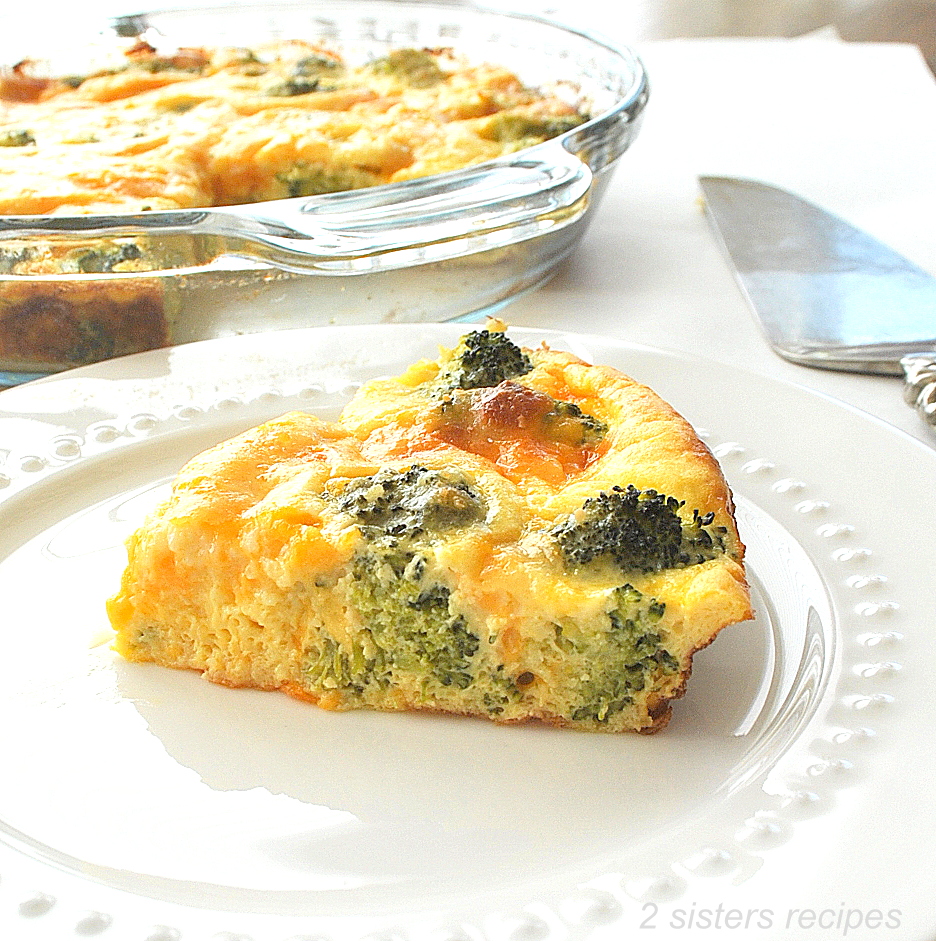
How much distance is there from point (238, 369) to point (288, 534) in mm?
985

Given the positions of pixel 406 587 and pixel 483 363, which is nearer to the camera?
pixel 406 587

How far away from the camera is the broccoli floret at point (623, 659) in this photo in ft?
7.20

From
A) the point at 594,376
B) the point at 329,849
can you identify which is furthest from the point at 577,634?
the point at 594,376

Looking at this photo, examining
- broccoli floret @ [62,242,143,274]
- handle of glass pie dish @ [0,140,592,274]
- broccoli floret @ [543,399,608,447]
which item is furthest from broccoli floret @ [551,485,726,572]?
broccoli floret @ [62,242,143,274]

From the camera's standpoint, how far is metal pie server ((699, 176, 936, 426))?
11.1 ft

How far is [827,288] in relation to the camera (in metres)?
3.69

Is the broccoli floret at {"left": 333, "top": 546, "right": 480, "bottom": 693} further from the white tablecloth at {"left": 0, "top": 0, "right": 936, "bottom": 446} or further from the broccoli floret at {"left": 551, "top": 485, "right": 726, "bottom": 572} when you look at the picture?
the white tablecloth at {"left": 0, "top": 0, "right": 936, "bottom": 446}

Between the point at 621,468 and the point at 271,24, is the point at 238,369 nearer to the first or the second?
the point at 621,468

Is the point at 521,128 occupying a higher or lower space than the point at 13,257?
lower

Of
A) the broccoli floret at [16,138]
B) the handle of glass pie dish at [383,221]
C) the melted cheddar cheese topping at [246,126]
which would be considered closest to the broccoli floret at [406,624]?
the handle of glass pie dish at [383,221]

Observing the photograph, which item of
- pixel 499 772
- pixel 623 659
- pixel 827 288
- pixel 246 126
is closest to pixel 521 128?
pixel 246 126

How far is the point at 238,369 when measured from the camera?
10.7ft

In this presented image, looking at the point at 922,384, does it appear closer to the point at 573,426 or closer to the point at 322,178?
the point at 573,426

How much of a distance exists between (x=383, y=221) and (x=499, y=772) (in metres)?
1.35
